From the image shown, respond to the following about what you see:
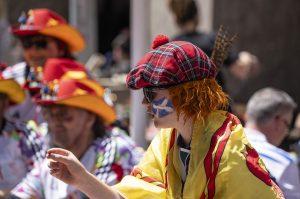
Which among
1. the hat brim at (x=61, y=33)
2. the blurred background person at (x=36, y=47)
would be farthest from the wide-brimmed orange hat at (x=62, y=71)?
the hat brim at (x=61, y=33)

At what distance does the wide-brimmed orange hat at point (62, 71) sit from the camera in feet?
13.5

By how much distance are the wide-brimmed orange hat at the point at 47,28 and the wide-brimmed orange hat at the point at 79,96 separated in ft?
3.27

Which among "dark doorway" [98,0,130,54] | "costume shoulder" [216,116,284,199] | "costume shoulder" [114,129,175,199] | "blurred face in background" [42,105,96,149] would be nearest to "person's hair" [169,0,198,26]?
"blurred face in background" [42,105,96,149]

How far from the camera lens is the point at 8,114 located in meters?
4.72

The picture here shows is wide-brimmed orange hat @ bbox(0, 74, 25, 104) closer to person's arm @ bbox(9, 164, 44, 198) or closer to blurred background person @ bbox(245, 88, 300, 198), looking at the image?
person's arm @ bbox(9, 164, 44, 198)

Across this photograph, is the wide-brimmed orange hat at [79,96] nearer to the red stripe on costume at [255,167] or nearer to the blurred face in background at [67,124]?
the blurred face in background at [67,124]

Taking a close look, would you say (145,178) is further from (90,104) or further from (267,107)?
(267,107)

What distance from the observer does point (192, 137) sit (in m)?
2.81

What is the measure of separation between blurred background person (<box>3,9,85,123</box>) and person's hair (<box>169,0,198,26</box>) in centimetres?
78

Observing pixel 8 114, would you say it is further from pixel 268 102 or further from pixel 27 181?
pixel 268 102

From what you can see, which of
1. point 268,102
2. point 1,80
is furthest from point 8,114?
point 268,102

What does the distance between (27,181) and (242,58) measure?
82.2 inches

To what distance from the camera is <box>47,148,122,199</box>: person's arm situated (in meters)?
2.71

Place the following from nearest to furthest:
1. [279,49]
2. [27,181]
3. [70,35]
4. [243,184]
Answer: [243,184], [27,181], [70,35], [279,49]
